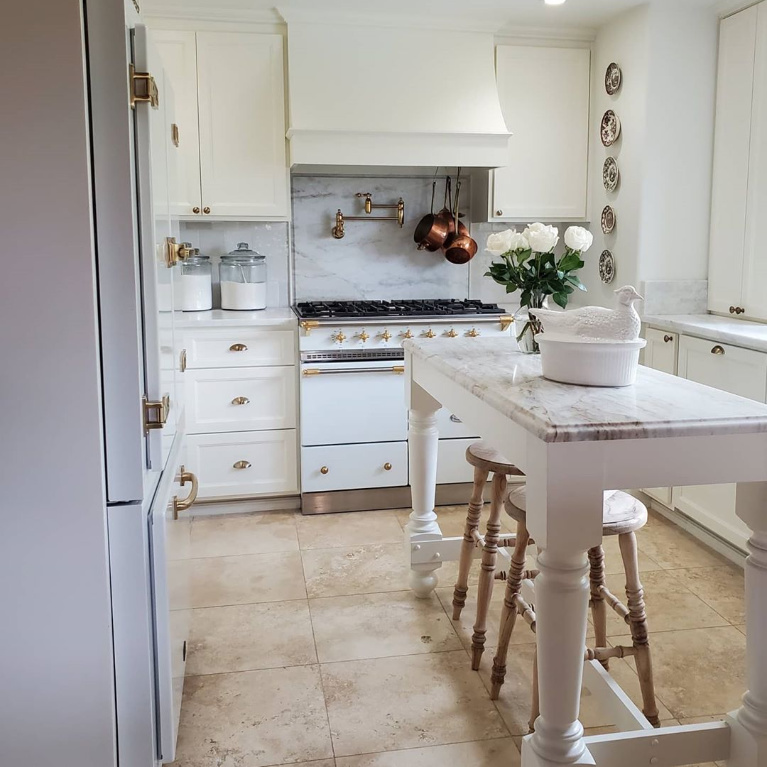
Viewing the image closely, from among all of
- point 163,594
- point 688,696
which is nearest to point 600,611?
point 688,696

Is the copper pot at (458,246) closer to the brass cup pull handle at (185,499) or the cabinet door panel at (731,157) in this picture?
the cabinet door panel at (731,157)

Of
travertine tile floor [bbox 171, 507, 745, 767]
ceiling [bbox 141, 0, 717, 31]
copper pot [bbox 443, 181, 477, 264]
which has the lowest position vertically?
travertine tile floor [bbox 171, 507, 745, 767]

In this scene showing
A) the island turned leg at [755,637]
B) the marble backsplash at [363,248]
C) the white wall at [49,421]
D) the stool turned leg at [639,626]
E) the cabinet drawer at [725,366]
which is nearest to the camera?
the white wall at [49,421]

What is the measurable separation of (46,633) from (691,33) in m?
3.63

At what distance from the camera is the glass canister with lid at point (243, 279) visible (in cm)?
403

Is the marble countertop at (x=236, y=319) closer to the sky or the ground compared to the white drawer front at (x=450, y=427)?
closer to the sky

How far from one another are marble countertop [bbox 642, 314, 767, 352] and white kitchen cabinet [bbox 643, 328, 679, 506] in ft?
0.12

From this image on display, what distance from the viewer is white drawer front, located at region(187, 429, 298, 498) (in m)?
3.80

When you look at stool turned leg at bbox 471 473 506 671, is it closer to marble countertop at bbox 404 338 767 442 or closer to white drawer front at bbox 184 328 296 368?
marble countertop at bbox 404 338 767 442

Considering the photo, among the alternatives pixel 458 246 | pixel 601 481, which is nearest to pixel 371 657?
pixel 601 481

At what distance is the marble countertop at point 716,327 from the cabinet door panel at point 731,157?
15 centimetres

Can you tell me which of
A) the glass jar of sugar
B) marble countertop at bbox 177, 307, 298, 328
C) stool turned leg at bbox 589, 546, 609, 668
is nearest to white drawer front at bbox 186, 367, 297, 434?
marble countertop at bbox 177, 307, 298, 328

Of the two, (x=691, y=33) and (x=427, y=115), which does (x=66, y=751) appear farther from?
(x=691, y=33)

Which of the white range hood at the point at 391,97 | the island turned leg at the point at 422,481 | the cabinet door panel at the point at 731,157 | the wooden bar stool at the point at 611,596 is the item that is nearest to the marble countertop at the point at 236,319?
the white range hood at the point at 391,97
